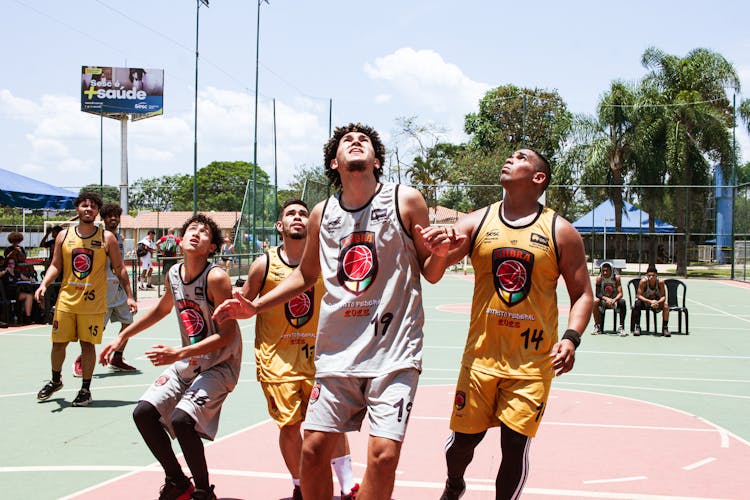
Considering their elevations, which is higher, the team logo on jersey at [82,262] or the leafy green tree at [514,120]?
the leafy green tree at [514,120]

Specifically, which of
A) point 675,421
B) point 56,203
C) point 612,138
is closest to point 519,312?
point 675,421

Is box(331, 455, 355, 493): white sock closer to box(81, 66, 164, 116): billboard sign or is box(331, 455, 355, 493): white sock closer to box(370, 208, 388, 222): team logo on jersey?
box(370, 208, 388, 222): team logo on jersey

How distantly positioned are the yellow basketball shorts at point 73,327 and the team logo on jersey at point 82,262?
41cm

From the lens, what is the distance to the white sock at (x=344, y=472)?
477cm

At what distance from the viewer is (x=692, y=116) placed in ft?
127

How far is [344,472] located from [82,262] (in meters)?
4.74

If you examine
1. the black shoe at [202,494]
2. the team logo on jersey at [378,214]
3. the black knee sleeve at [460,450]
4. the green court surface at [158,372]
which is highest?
the team logo on jersey at [378,214]

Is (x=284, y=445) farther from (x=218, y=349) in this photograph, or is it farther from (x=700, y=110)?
(x=700, y=110)

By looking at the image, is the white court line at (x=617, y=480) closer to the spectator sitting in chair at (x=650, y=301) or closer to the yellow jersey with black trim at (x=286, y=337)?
the yellow jersey with black trim at (x=286, y=337)

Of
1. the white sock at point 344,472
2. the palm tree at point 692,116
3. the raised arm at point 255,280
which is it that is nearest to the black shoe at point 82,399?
the raised arm at point 255,280

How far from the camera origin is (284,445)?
4.85 metres

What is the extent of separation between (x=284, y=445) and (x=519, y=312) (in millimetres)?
1666

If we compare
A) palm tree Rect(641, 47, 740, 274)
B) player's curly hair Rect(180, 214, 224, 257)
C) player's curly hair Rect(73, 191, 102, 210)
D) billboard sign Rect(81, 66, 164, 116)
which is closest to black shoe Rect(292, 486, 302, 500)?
player's curly hair Rect(180, 214, 224, 257)

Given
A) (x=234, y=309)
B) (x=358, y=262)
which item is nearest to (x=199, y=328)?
(x=234, y=309)
